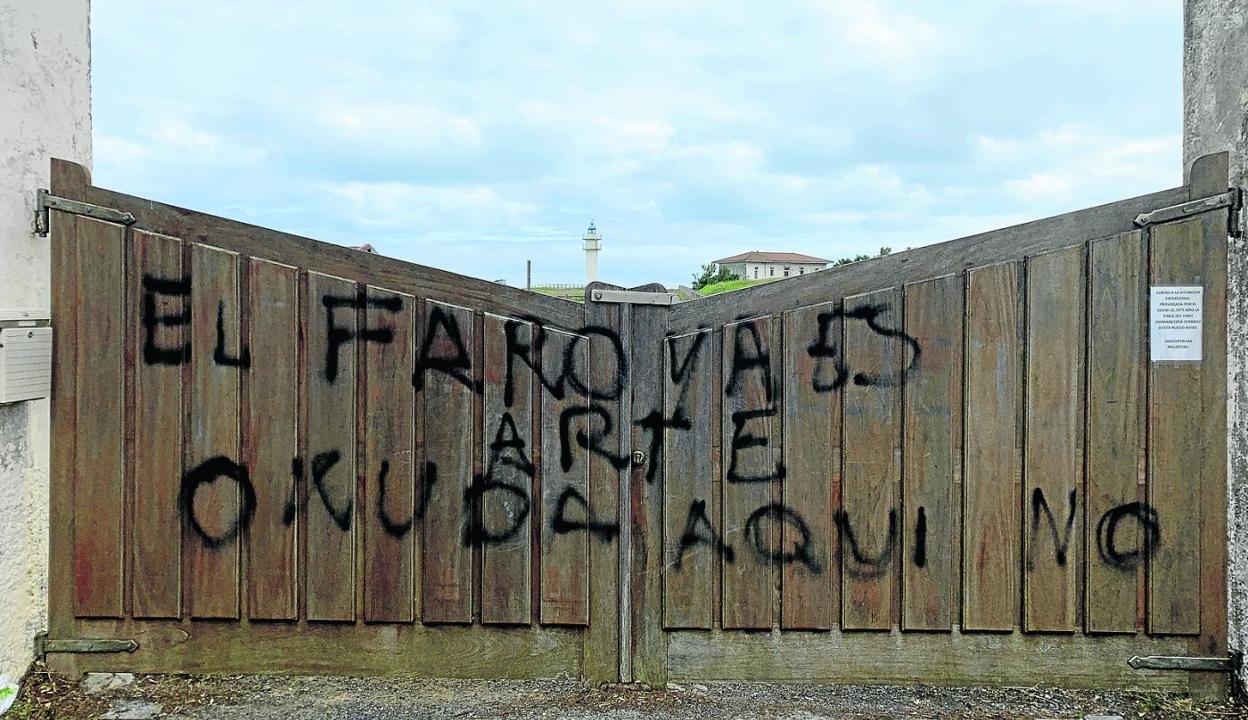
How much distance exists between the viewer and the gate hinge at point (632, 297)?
370 cm

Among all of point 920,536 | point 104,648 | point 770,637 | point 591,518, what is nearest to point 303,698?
point 104,648

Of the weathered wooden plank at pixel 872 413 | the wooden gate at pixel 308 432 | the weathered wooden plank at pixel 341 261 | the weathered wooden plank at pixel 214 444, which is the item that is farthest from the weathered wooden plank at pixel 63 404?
the weathered wooden plank at pixel 872 413

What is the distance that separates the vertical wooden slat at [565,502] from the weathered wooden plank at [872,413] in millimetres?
1159

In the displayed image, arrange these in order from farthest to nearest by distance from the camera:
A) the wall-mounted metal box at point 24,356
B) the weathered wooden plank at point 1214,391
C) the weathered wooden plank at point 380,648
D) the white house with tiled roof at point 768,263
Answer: the white house with tiled roof at point 768,263 → the weathered wooden plank at point 380,648 → the weathered wooden plank at point 1214,391 → the wall-mounted metal box at point 24,356

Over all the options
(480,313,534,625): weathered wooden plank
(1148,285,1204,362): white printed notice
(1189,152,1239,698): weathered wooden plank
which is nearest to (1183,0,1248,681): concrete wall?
(1189,152,1239,698): weathered wooden plank

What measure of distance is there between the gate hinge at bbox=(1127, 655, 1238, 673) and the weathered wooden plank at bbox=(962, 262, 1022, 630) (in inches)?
27.9

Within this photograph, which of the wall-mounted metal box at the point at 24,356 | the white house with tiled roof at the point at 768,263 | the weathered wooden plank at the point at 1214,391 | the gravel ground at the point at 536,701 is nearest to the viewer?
the wall-mounted metal box at the point at 24,356

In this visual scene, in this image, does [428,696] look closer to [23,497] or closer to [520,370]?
[520,370]

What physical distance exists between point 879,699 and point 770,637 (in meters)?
0.54

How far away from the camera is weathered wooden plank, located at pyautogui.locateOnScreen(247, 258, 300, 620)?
3.71 meters

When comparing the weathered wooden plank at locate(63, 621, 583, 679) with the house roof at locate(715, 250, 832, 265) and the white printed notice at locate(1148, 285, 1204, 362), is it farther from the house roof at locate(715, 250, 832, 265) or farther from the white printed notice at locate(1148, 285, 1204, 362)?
the house roof at locate(715, 250, 832, 265)

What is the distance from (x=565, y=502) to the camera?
147 inches

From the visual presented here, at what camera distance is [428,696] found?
366 centimetres

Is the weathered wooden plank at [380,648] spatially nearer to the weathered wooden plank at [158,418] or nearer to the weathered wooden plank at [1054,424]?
the weathered wooden plank at [158,418]
